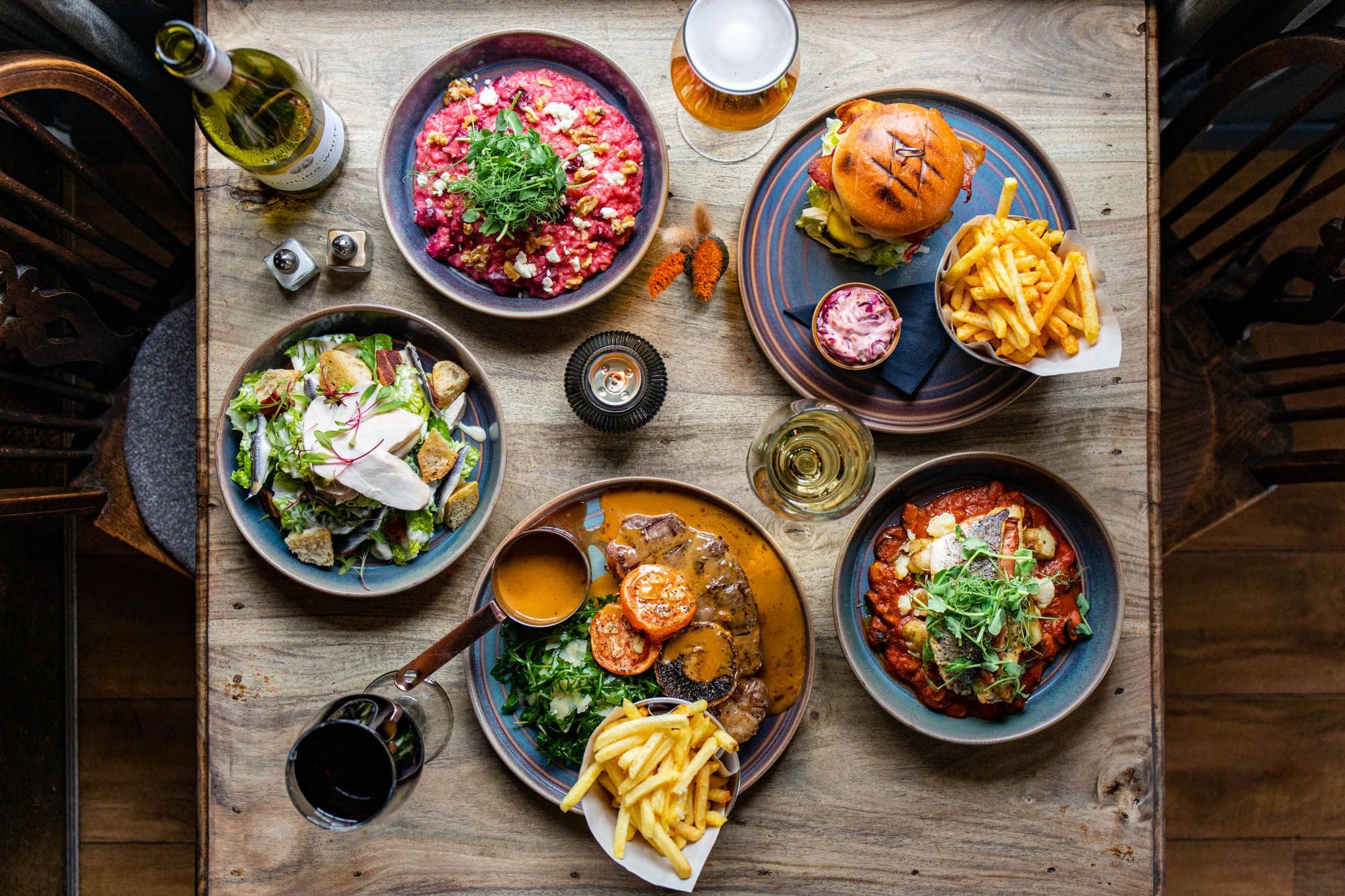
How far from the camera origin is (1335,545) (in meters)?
3.27

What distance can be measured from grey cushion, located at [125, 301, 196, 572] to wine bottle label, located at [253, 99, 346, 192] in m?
0.59

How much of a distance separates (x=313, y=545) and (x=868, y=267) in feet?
5.03

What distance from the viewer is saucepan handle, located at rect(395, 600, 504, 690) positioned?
6.59 feet

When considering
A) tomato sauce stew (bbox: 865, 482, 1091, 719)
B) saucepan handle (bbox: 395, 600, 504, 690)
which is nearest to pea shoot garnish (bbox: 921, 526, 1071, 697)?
tomato sauce stew (bbox: 865, 482, 1091, 719)

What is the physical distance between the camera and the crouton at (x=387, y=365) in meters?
2.10

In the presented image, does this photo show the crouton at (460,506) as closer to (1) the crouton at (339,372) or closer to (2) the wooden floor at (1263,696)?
(1) the crouton at (339,372)

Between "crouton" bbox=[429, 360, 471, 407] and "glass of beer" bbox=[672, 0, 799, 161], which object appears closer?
"glass of beer" bbox=[672, 0, 799, 161]

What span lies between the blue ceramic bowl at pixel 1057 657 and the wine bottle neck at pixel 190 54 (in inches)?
69.2

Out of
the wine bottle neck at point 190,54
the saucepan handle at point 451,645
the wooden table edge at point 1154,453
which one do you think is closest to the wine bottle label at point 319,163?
the wine bottle neck at point 190,54

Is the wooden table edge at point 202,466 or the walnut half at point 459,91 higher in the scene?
the walnut half at point 459,91

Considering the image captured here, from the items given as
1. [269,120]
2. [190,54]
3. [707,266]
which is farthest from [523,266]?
[190,54]

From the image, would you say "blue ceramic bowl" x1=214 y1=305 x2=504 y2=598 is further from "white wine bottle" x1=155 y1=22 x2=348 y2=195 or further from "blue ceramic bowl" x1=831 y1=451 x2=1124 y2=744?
"blue ceramic bowl" x1=831 y1=451 x2=1124 y2=744

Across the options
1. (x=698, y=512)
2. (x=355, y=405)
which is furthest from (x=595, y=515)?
(x=355, y=405)

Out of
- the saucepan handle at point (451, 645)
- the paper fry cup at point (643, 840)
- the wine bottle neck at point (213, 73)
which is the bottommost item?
the paper fry cup at point (643, 840)
